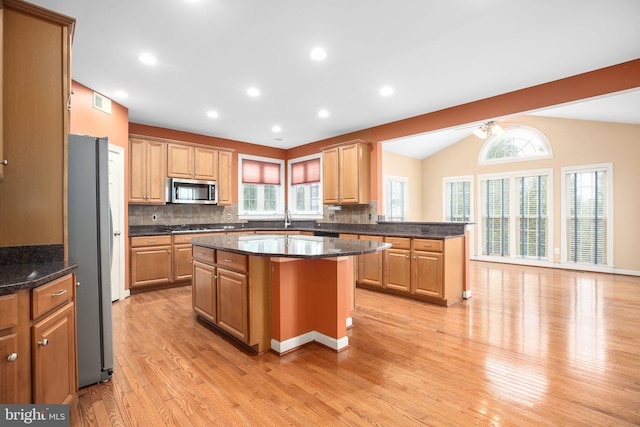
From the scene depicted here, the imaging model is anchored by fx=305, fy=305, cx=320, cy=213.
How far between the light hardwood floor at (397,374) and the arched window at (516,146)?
431 centimetres

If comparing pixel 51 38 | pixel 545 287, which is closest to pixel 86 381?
pixel 51 38

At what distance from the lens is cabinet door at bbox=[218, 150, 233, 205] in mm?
5707

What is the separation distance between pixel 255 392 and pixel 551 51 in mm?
3822

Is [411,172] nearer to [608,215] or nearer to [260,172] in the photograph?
[608,215]

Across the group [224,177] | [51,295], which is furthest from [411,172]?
[51,295]

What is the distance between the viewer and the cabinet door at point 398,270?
13.9ft

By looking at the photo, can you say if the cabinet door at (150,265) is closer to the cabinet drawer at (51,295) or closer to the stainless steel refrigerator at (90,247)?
the stainless steel refrigerator at (90,247)

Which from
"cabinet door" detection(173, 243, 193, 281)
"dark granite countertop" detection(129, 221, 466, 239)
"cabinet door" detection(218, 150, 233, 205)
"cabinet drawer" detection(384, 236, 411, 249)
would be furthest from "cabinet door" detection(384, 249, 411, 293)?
"cabinet door" detection(218, 150, 233, 205)

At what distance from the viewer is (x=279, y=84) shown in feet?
12.1

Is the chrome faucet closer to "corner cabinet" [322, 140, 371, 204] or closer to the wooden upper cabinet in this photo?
"corner cabinet" [322, 140, 371, 204]

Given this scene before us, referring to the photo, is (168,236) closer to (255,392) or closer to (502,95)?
(255,392)


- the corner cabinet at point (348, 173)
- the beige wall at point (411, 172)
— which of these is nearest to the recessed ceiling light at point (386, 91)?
the corner cabinet at point (348, 173)

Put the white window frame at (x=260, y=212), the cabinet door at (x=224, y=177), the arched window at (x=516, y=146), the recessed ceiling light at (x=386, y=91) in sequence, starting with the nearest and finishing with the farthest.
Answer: the recessed ceiling light at (x=386, y=91) → the cabinet door at (x=224, y=177) → the white window frame at (x=260, y=212) → the arched window at (x=516, y=146)

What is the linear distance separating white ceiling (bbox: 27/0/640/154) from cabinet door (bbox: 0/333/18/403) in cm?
224
